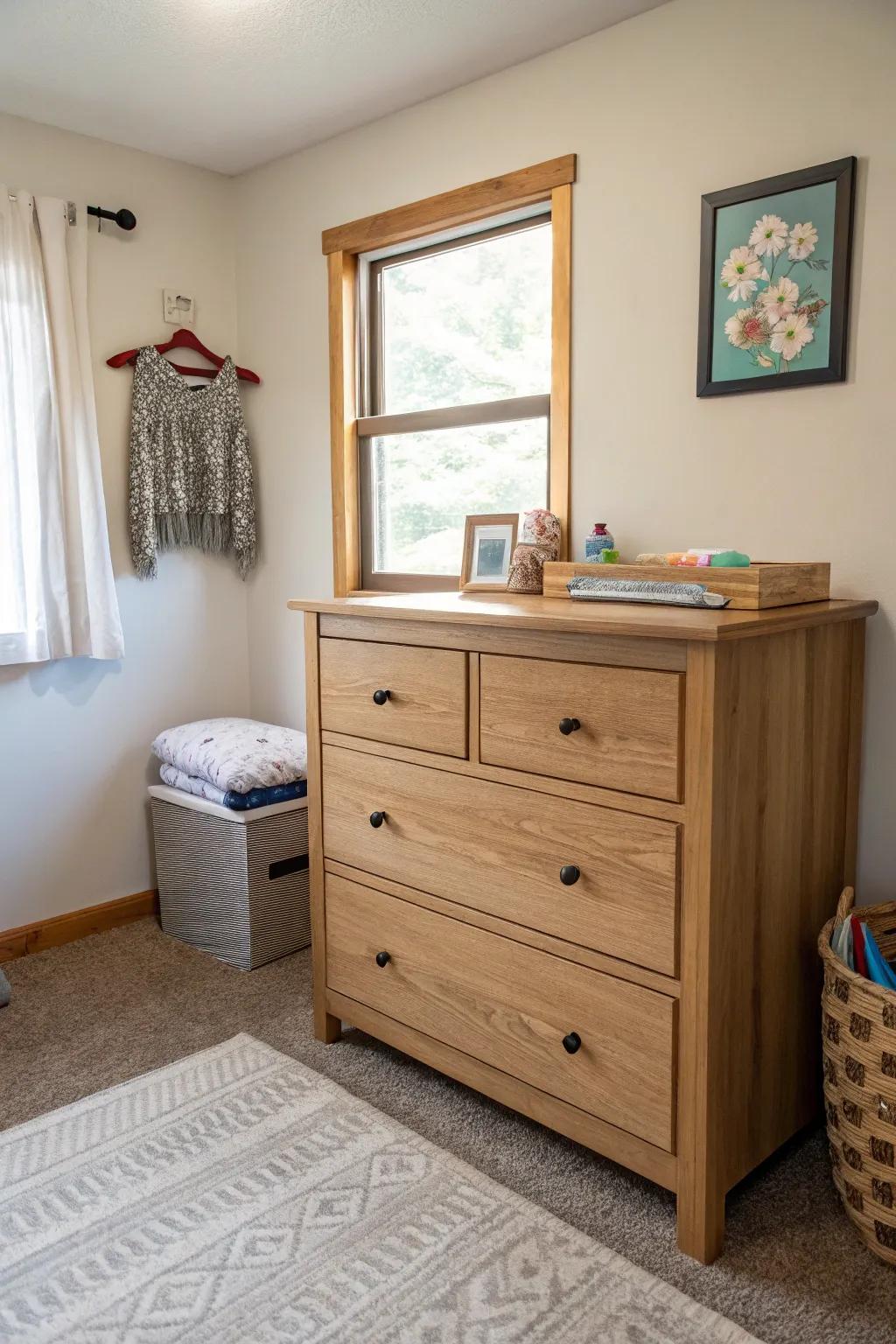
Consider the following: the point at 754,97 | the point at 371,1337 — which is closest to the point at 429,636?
the point at 371,1337

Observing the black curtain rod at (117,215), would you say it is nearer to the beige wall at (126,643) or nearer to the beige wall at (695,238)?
the beige wall at (126,643)

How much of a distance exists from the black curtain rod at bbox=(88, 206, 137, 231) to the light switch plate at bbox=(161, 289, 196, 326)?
215 mm

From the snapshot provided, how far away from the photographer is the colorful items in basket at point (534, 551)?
88.5 inches

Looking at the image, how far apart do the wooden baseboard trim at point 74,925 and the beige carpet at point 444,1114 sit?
1.9 inches

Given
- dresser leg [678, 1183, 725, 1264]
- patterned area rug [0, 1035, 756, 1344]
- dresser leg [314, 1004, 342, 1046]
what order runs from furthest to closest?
dresser leg [314, 1004, 342, 1046] → dresser leg [678, 1183, 725, 1264] → patterned area rug [0, 1035, 756, 1344]

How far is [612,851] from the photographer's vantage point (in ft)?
5.27

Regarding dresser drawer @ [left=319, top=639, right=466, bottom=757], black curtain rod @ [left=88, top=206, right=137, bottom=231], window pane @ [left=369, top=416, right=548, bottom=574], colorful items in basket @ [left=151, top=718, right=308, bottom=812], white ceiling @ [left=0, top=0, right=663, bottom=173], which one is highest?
white ceiling @ [left=0, top=0, right=663, bottom=173]

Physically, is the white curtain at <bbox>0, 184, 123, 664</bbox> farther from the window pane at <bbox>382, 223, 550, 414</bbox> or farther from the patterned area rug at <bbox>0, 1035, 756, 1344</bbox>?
the patterned area rug at <bbox>0, 1035, 756, 1344</bbox>

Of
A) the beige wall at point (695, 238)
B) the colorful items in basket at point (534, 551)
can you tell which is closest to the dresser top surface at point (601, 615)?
the colorful items in basket at point (534, 551)

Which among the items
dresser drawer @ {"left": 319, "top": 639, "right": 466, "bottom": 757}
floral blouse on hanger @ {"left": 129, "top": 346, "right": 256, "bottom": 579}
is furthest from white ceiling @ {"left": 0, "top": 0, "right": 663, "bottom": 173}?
dresser drawer @ {"left": 319, "top": 639, "right": 466, "bottom": 757}

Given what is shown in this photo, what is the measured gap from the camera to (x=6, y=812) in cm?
273

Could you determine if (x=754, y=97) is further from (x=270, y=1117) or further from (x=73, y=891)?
(x=73, y=891)

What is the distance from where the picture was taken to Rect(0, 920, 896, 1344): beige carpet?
150 cm

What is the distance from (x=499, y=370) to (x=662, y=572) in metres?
0.96
